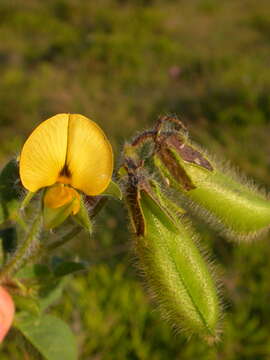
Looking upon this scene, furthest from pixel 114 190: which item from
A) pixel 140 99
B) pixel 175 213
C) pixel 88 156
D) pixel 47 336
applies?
pixel 140 99

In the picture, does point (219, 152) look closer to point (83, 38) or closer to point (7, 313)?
point (7, 313)

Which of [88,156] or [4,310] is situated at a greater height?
[88,156]

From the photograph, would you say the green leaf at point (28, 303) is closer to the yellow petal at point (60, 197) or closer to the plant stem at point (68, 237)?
the plant stem at point (68, 237)

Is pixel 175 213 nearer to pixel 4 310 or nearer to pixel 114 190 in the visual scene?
pixel 114 190

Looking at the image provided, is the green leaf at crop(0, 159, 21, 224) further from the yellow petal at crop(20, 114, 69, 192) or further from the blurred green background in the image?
the blurred green background

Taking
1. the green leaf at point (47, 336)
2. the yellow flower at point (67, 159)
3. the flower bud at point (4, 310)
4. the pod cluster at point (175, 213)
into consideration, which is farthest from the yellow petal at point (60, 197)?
the green leaf at point (47, 336)

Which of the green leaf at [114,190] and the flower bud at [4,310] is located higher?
the green leaf at [114,190]
